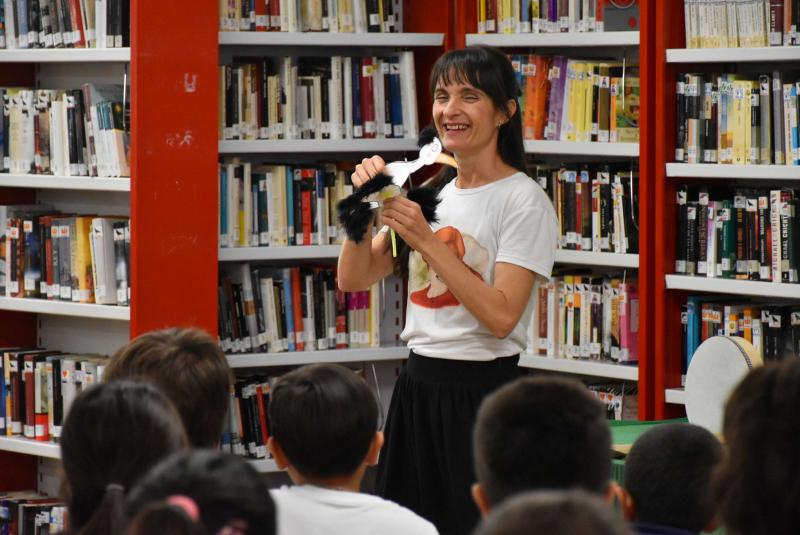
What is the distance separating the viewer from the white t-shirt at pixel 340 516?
5.68 feet

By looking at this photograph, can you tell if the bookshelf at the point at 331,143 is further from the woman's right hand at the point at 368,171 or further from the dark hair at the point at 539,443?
the dark hair at the point at 539,443

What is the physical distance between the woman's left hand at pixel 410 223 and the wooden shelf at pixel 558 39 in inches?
55.4

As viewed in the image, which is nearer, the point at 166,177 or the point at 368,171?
the point at 368,171

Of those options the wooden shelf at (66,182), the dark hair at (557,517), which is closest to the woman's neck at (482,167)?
→ the wooden shelf at (66,182)

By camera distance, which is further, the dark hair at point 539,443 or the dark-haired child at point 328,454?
the dark-haired child at point 328,454

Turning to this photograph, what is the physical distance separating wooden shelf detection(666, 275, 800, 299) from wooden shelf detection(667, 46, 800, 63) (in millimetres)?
609

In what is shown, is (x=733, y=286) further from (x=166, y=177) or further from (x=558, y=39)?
(x=166, y=177)

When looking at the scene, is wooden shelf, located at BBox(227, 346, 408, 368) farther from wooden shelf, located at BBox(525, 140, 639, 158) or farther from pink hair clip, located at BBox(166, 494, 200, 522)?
pink hair clip, located at BBox(166, 494, 200, 522)

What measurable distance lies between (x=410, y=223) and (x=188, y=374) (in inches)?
28.2

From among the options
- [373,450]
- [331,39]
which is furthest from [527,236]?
[331,39]

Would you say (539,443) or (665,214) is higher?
(665,214)

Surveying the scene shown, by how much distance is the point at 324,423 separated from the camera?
185 centimetres

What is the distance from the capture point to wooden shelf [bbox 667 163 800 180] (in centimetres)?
338

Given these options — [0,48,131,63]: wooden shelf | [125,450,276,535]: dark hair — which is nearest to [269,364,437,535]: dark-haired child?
[125,450,276,535]: dark hair
